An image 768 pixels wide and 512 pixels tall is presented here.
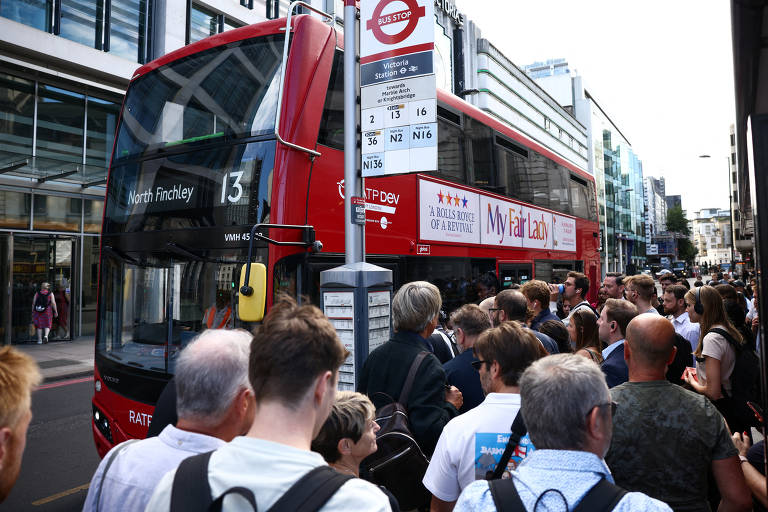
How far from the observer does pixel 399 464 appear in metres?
2.71

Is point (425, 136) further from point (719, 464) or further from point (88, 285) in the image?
point (88, 285)

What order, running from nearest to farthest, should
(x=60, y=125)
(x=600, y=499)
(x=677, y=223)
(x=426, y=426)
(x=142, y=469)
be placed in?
(x=600, y=499) < (x=142, y=469) < (x=426, y=426) < (x=60, y=125) < (x=677, y=223)

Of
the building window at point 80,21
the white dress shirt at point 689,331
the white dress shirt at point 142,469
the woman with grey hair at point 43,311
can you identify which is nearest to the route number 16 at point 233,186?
the white dress shirt at point 142,469

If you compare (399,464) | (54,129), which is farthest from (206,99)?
(54,129)

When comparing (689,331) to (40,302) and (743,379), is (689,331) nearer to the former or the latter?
(743,379)

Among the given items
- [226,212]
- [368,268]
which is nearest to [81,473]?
[226,212]

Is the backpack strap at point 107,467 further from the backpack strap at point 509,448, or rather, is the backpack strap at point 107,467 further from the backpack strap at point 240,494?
the backpack strap at point 509,448

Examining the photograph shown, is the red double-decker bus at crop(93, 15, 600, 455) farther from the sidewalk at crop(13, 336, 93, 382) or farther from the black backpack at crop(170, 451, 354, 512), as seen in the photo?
the sidewalk at crop(13, 336, 93, 382)

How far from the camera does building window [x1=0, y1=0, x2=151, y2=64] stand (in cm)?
1406

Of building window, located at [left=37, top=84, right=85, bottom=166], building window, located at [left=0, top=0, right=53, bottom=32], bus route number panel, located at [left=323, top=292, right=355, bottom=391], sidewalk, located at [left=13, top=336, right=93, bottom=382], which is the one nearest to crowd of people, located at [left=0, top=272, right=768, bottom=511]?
bus route number panel, located at [left=323, top=292, right=355, bottom=391]

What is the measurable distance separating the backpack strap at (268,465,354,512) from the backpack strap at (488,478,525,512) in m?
0.47

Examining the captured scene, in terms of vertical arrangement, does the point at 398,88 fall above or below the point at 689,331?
above

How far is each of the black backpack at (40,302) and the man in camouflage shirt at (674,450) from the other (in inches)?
613

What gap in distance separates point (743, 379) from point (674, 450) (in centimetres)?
217
